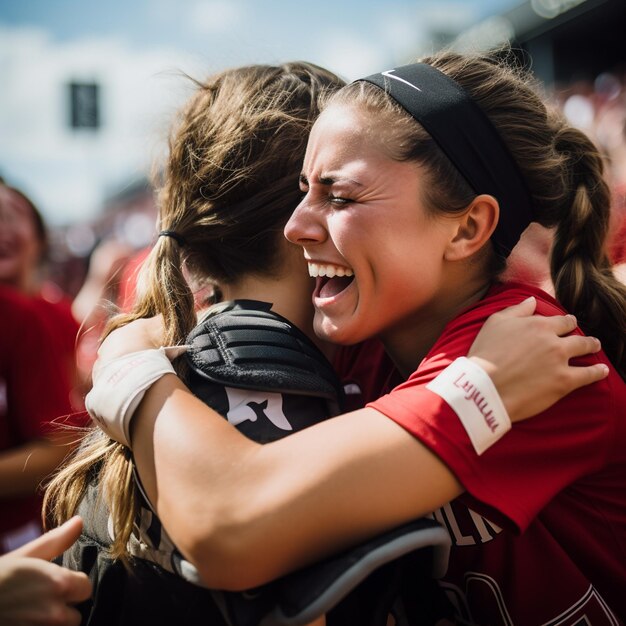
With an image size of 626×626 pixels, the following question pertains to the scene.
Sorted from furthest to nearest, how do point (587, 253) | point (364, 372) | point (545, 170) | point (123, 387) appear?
point (364, 372), point (587, 253), point (545, 170), point (123, 387)

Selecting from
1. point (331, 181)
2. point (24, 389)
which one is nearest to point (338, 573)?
point (331, 181)

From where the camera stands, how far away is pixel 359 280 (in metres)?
1.83

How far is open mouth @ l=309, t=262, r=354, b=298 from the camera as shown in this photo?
1.88 meters

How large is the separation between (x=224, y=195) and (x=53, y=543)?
1.02 metres

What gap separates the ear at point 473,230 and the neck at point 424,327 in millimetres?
124

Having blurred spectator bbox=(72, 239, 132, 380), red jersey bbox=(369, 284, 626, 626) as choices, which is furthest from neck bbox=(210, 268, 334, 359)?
blurred spectator bbox=(72, 239, 132, 380)

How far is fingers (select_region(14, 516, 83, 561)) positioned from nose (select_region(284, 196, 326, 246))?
0.92 m

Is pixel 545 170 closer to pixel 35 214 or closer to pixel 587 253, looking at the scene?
pixel 587 253

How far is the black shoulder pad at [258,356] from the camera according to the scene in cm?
158

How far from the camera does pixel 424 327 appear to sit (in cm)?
201

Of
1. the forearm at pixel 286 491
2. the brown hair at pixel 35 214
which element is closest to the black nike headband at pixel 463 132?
the forearm at pixel 286 491

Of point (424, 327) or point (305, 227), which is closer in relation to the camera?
point (305, 227)

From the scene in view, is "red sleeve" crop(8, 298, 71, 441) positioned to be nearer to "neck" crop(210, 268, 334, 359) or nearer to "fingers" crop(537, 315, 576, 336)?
"neck" crop(210, 268, 334, 359)

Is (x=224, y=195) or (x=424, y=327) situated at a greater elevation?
(x=224, y=195)
